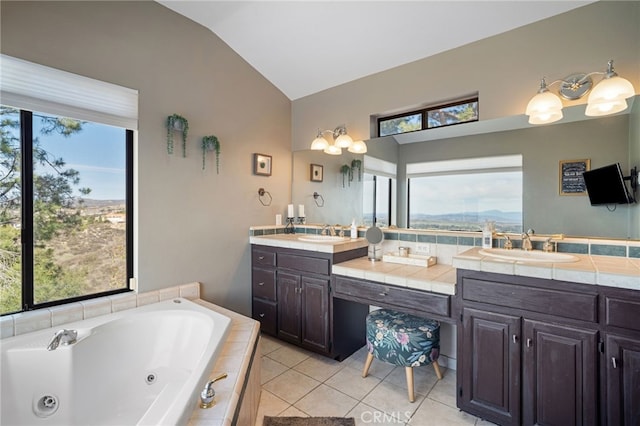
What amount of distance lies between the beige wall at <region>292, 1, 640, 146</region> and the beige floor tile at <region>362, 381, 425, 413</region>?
6.85 feet

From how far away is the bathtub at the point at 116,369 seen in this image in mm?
1426

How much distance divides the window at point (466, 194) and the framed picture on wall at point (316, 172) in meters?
1.05

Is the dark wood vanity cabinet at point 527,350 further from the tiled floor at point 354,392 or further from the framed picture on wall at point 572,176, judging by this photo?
the framed picture on wall at point 572,176

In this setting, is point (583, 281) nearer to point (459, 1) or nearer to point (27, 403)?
point (459, 1)

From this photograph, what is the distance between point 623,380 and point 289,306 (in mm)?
2168

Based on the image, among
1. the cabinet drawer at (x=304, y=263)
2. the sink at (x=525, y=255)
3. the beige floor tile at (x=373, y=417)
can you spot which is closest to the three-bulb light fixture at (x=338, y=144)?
the cabinet drawer at (x=304, y=263)

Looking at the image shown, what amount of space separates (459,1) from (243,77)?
2024 millimetres

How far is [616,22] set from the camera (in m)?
1.80

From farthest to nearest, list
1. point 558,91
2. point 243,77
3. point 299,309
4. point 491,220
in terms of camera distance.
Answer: point 243,77, point 299,309, point 491,220, point 558,91

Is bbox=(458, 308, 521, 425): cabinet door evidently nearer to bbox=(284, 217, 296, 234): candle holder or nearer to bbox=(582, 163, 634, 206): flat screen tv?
bbox=(582, 163, 634, 206): flat screen tv

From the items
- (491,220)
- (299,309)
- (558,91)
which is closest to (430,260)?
(491,220)

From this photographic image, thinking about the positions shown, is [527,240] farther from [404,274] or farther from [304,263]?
[304,263]

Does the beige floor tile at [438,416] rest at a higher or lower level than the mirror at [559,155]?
lower

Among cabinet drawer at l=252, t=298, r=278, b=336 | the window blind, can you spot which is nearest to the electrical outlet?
cabinet drawer at l=252, t=298, r=278, b=336
